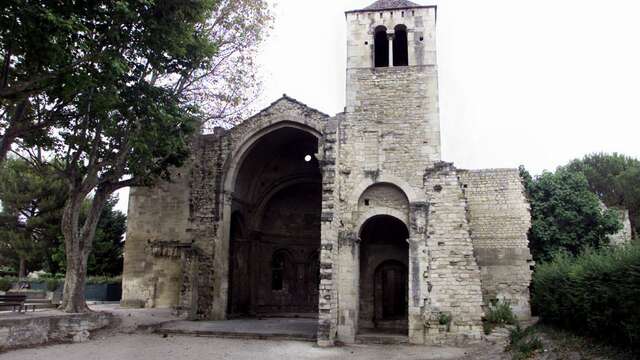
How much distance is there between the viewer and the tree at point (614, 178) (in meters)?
34.0

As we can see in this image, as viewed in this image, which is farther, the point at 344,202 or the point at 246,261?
the point at 246,261

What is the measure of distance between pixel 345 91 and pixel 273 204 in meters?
9.15

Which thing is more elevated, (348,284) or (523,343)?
(348,284)

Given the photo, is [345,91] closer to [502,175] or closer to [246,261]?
[502,175]

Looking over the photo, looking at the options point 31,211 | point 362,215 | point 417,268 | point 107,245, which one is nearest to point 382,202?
point 362,215

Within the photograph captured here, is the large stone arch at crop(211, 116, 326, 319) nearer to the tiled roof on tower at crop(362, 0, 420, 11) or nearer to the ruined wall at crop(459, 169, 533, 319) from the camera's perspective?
the tiled roof on tower at crop(362, 0, 420, 11)

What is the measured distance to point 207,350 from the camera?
12.8 metres

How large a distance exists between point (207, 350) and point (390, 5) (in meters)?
13.2

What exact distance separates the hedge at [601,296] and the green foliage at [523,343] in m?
0.81

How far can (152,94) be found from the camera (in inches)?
526

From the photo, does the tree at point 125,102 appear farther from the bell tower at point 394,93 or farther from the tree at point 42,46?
the bell tower at point 394,93

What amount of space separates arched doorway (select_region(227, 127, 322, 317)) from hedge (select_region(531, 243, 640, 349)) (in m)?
12.3

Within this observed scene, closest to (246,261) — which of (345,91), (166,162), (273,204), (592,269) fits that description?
(273,204)

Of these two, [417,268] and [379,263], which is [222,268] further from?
[417,268]
